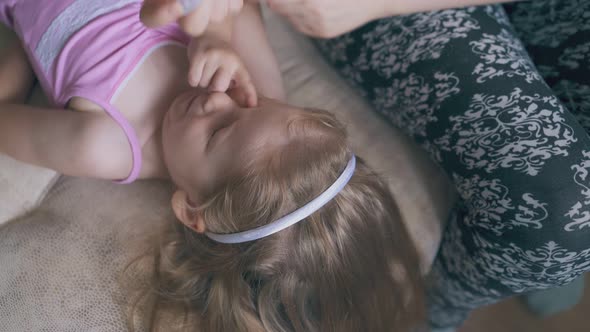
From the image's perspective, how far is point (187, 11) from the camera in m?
0.48

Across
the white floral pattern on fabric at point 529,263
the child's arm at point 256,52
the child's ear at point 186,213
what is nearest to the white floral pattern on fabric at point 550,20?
the white floral pattern on fabric at point 529,263

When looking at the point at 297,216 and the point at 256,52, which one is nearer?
the point at 297,216

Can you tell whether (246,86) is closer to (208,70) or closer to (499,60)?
(208,70)

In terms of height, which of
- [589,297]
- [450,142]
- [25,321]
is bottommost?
[589,297]

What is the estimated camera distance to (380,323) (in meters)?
0.78

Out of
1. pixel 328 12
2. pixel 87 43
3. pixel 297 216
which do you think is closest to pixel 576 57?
pixel 328 12

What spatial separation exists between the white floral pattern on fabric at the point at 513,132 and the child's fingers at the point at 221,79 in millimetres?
367

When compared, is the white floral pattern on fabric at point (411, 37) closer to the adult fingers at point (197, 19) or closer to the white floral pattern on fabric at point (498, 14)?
the white floral pattern on fabric at point (498, 14)

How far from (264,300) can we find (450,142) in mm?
387

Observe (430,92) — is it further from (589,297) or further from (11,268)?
(589,297)

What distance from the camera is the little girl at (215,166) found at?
2.22 ft

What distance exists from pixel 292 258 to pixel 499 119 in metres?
0.38

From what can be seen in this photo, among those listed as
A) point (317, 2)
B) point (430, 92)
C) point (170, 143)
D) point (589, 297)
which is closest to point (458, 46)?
point (430, 92)

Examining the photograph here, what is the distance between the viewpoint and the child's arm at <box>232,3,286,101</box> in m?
0.88
